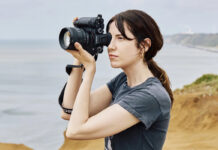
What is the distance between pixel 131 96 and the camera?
1820mm

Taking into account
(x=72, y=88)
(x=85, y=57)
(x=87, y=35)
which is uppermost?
(x=87, y=35)

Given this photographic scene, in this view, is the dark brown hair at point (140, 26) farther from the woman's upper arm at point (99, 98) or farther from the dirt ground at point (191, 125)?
the dirt ground at point (191, 125)

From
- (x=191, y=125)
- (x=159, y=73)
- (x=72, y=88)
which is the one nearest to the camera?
(x=159, y=73)

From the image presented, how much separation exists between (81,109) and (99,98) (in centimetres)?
47

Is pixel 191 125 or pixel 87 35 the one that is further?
pixel 191 125

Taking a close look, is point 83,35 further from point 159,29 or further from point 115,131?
point 115,131

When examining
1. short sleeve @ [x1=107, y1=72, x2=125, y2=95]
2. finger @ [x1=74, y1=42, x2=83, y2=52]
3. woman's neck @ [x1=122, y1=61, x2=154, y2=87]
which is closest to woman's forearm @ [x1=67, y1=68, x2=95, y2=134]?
finger @ [x1=74, y1=42, x2=83, y2=52]

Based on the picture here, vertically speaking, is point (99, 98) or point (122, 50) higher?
point (122, 50)

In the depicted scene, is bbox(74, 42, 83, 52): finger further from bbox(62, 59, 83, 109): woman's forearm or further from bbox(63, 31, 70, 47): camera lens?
bbox(62, 59, 83, 109): woman's forearm

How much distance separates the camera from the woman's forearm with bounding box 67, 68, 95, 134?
0.19m

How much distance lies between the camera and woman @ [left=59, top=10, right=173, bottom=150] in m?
1.78

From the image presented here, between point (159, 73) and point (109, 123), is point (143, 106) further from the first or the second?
point (159, 73)

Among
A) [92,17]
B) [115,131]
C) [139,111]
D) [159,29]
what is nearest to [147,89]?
[139,111]

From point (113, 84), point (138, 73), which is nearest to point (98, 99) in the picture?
point (113, 84)
